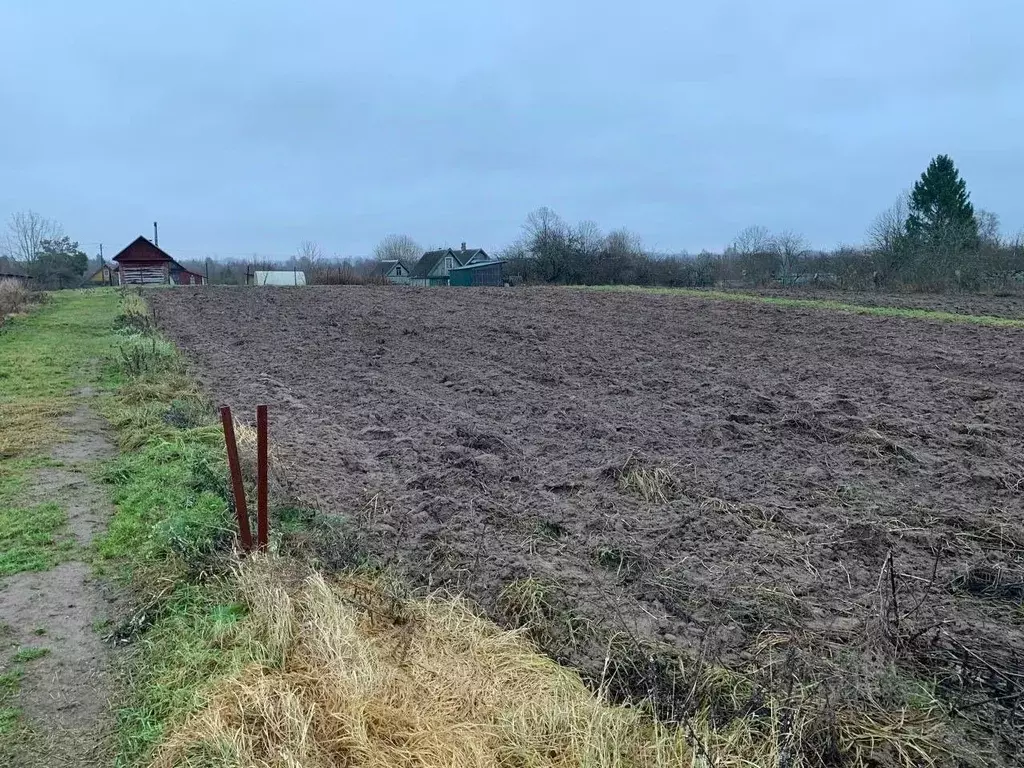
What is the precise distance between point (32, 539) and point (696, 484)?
16.4ft

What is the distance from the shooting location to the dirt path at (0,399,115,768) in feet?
9.20

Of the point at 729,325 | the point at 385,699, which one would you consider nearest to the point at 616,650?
the point at 385,699

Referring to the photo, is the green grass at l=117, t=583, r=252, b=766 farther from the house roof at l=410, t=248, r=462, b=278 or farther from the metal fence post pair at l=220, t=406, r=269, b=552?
the house roof at l=410, t=248, r=462, b=278

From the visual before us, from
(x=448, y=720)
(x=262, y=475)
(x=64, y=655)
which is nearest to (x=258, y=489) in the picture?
(x=262, y=475)

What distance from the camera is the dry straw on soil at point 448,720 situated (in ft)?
8.40

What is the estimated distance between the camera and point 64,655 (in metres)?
3.45

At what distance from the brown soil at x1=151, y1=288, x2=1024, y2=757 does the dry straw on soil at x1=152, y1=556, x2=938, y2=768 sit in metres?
0.40

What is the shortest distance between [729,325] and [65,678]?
15.6m

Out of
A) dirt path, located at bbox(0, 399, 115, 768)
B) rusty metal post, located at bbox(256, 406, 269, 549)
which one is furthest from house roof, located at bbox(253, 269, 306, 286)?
rusty metal post, located at bbox(256, 406, 269, 549)

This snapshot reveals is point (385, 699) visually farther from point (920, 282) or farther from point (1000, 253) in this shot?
point (1000, 253)

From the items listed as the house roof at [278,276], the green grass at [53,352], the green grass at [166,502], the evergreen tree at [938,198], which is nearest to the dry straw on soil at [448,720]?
the green grass at [166,502]

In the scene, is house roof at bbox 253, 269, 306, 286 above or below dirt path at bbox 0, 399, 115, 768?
above

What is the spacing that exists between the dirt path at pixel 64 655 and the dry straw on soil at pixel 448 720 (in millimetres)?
453

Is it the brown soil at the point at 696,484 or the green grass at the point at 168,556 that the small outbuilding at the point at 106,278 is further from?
the green grass at the point at 168,556
